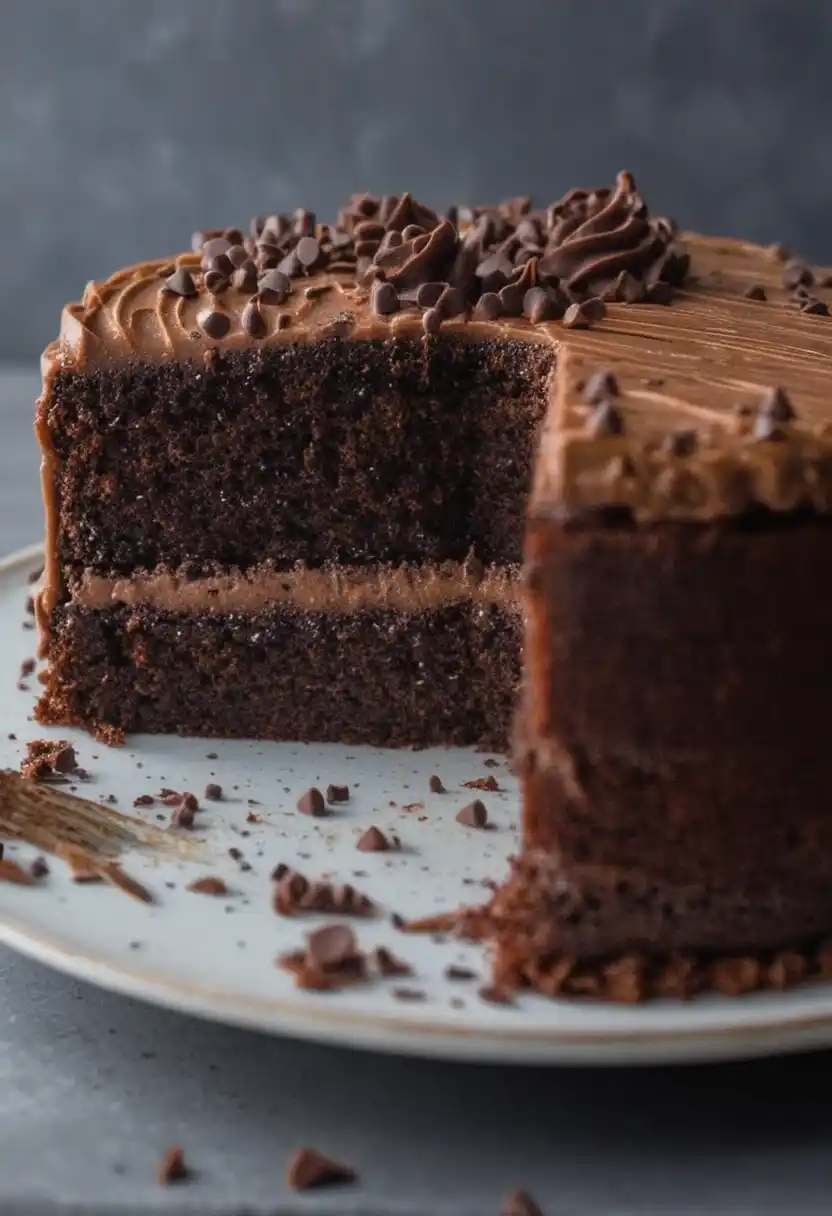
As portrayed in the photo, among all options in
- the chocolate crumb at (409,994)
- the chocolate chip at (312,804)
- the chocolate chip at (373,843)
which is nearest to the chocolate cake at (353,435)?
the chocolate crumb at (409,994)

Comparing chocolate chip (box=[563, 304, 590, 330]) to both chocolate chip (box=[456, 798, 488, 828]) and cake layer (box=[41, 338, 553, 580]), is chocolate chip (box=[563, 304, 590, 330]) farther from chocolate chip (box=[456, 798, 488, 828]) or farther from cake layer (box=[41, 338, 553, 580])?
chocolate chip (box=[456, 798, 488, 828])

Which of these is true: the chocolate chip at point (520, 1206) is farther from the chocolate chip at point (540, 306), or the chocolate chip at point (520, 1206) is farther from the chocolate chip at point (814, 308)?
the chocolate chip at point (814, 308)

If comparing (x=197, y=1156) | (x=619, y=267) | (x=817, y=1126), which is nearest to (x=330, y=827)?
(x=197, y=1156)

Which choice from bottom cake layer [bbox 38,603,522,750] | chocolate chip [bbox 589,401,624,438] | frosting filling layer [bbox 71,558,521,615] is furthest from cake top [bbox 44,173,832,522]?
bottom cake layer [bbox 38,603,522,750]

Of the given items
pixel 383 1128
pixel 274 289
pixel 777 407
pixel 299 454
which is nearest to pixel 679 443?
pixel 777 407

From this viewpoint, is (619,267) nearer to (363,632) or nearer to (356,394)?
(356,394)

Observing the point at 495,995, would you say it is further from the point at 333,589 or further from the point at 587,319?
the point at 587,319
